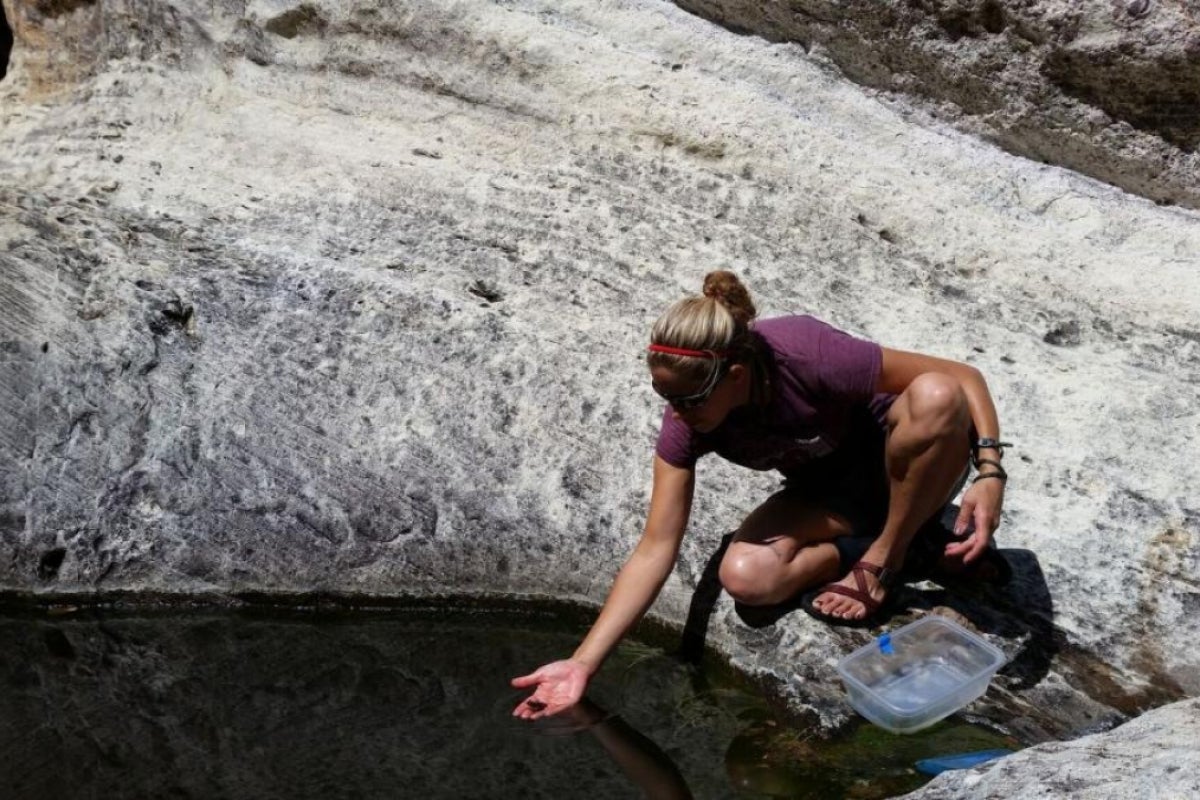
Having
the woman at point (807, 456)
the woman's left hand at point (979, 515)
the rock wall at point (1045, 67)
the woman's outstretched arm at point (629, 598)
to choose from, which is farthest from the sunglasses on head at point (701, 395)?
the rock wall at point (1045, 67)

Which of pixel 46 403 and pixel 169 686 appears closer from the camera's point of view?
pixel 169 686

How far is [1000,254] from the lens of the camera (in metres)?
4.09

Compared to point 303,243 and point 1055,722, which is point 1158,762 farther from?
point 303,243

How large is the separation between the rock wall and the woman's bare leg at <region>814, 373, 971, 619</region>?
155 cm

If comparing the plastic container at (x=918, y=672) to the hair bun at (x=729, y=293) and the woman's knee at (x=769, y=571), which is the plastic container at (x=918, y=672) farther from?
the hair bun at (x=729, y=293)

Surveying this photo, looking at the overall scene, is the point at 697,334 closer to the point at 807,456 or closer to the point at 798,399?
the point at 798,399

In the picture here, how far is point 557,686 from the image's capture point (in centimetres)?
277

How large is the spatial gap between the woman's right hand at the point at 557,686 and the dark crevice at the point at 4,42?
366cm

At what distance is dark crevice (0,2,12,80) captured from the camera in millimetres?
5258

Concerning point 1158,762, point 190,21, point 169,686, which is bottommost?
point 169,686

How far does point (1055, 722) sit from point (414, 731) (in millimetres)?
1366

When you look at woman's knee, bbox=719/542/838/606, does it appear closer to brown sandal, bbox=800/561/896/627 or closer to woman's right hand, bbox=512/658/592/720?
brown sandal, bbox=800/561/896/627

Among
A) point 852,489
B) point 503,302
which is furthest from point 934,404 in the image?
point 503,302

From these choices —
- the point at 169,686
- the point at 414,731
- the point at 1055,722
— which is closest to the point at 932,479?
the point at 1055,722
